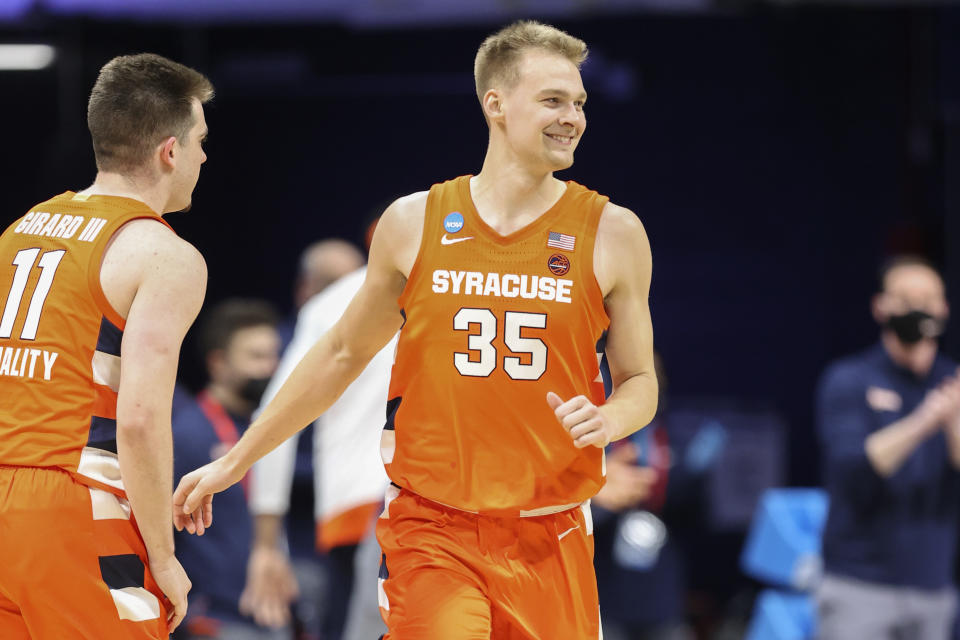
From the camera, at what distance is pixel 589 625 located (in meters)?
3.92

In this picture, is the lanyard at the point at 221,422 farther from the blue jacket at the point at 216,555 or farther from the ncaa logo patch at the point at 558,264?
the ncaa logo patch at the point at 558,264

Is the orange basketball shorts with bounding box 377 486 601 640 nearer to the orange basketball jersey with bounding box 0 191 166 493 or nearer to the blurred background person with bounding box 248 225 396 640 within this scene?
the orange basketball jersey with bounding box 0 191 166 493

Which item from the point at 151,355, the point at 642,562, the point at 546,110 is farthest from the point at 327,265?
the point at 151,355

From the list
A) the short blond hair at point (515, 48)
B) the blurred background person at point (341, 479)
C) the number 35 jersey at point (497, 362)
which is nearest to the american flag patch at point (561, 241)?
the number 35 jersey at point (497, 362)

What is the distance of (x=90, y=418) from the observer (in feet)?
12.2

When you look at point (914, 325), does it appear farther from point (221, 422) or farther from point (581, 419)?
point (581, 419)

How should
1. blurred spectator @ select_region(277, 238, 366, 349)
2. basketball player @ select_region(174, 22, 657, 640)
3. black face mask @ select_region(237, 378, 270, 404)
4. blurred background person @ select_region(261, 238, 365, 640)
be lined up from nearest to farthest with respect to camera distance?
basketball player @ select_region(174, 22, 657, 640) < black face mask @ select_region(237, 378, 270, 404) < blurred background person @ select_region(261, 238, 365, 640) < blurred spectator @ select_region(277, 238, 366, 349)

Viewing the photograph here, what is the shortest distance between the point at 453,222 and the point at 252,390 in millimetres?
3259

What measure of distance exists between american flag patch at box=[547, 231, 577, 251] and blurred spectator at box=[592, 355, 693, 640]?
445 cm

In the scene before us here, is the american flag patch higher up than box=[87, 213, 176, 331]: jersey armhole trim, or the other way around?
the american flag patch

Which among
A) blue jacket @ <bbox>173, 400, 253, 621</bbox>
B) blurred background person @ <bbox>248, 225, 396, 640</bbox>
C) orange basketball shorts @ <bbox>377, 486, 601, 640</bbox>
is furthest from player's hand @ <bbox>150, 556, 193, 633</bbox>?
blue jacket @ <bbox>173, 400, 253, 621</bbox>

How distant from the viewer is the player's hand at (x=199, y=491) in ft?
13.2

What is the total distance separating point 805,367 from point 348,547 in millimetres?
6271

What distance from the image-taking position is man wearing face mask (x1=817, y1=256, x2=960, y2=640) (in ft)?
21.7
